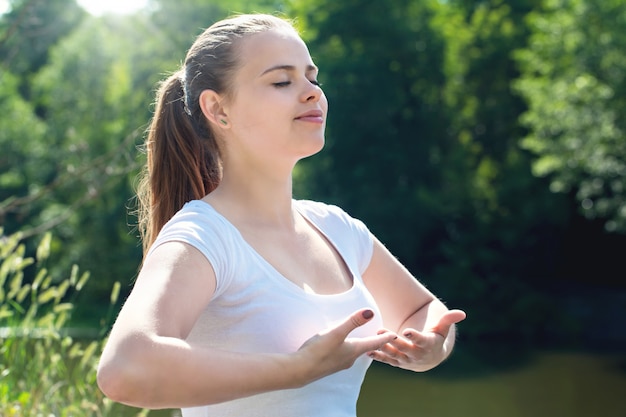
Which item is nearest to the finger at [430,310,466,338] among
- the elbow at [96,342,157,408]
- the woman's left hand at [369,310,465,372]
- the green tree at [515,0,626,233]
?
the woman's left hand at [369,310,465,372]

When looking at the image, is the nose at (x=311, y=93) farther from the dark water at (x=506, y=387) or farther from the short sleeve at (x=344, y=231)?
the dark water at (x=506, y=387)

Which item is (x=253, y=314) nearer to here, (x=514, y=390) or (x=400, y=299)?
(x=400, y=299)

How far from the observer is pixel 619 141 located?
13.6 m

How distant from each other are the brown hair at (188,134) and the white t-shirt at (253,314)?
0.68 feet

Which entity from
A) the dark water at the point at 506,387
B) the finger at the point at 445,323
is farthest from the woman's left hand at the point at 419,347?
the dark water at the point at 506,387

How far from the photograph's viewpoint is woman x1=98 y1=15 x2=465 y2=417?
1164 mm

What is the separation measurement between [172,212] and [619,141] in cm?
1328

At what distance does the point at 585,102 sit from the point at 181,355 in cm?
1409

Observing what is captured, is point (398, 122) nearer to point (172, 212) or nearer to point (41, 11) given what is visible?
point (41, 11)

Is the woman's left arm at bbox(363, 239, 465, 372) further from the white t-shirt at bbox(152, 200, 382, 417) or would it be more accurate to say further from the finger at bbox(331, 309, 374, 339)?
the finger at bbox(331, 309, 374, 339)

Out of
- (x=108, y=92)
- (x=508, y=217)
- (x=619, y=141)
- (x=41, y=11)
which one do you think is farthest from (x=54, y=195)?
(x=619, y=141)

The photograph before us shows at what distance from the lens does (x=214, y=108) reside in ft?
5.16

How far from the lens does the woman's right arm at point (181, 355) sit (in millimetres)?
1124

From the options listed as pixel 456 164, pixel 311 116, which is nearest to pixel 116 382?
pixel 311 116
